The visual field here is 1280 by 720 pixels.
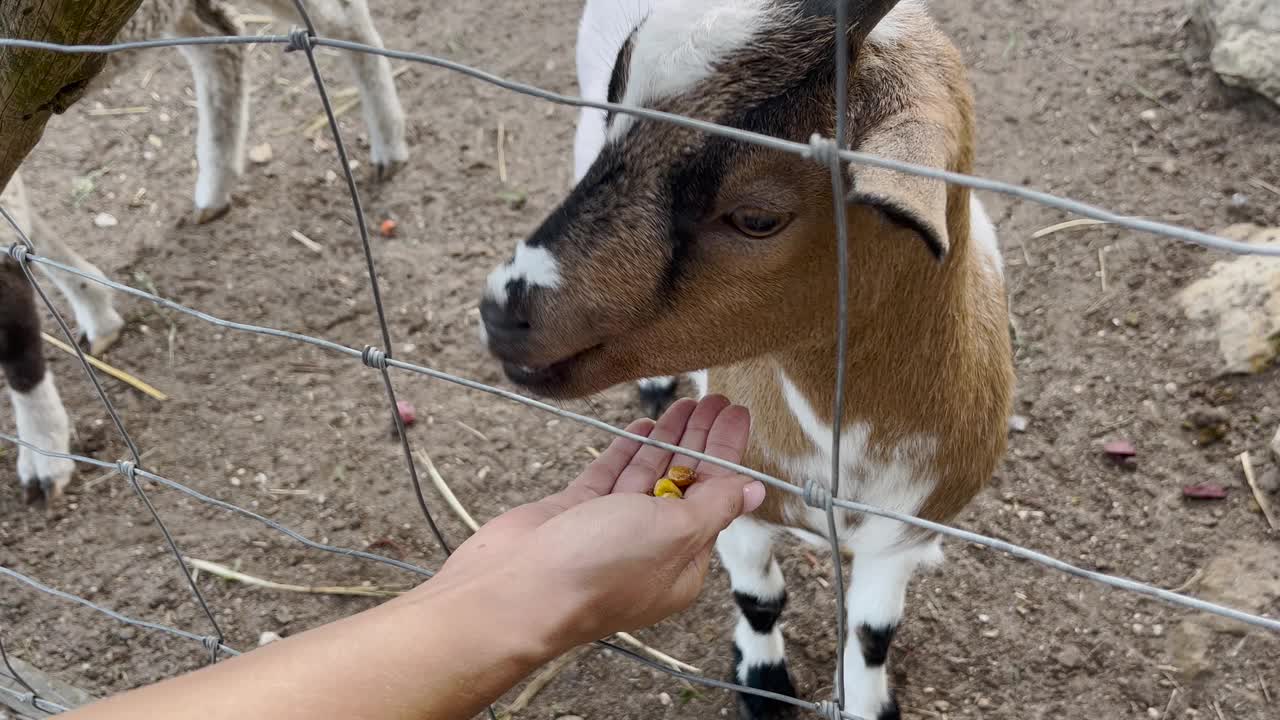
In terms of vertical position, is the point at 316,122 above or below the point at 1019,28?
below

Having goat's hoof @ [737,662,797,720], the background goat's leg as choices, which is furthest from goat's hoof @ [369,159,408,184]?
goat's hoof @ [737,662,797,720]

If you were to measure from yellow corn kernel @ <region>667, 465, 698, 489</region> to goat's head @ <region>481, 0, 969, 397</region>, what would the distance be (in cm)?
22

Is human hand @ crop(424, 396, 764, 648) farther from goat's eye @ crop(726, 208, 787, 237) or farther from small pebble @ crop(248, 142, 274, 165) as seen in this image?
small pebble @ crop(248, 142, 274, 165)

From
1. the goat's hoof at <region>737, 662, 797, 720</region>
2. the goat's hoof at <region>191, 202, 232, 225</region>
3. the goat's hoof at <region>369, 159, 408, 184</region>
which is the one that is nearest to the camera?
the goat's hoof at <region>737, 662, 797, 720</region>

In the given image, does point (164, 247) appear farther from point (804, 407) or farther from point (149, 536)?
point (804, 407)

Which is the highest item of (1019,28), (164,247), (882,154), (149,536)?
(882,154)

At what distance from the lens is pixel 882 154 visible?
135cm

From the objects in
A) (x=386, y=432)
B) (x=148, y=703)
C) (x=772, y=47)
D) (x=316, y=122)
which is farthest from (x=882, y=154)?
(x=316, y=122)

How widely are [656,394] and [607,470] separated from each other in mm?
1513

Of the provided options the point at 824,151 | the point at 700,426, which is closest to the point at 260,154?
the point at 700,426

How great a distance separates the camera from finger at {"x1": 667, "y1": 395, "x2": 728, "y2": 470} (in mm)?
1691

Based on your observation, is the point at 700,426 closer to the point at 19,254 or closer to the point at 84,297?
the point at 19,254

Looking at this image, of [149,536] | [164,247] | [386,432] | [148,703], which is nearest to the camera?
[148,703]

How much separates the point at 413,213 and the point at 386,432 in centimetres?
105
